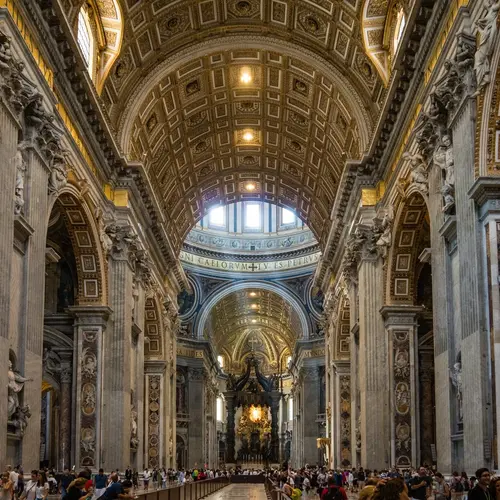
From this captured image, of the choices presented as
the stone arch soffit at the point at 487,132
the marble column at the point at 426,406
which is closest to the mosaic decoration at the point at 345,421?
the marble column at the point at 426,406

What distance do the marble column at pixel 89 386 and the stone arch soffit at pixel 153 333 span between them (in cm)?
1055

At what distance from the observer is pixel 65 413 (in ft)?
83.6

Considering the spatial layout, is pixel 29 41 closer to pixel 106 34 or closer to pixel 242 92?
pixel 106 34

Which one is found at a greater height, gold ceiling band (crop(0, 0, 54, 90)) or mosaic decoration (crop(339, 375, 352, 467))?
gold ceiling band (crop(0, 0, 54, 90))

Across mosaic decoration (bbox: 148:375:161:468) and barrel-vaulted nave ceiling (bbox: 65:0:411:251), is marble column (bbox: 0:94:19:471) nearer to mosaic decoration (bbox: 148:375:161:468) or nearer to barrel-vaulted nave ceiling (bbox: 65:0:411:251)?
barrel-vaulted nave ceiling (bbox: 65:0:411:251)

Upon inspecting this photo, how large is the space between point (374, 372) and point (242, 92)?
12556 millimetres

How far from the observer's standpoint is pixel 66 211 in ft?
79.3

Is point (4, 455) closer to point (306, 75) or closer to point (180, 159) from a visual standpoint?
point (306, 75)

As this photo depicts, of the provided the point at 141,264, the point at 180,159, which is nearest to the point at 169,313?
the point at 180,159

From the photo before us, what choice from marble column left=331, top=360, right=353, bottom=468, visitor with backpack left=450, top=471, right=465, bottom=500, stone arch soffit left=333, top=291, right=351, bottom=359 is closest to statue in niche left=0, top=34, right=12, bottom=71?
visitor with backpack left=450, top=471, right=465, bottom=500

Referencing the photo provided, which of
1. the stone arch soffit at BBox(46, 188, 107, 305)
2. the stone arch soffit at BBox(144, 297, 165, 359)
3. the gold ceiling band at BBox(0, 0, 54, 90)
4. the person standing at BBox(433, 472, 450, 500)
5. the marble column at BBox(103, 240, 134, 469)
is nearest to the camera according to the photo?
the person standing at BBox(433, 472, 450, 500)

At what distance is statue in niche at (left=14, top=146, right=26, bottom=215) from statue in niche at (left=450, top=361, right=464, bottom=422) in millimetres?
8800

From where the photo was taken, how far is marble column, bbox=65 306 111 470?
25.0 metres

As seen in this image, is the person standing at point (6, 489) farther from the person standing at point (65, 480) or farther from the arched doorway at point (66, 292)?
the arched doorway at point (66, 292)
